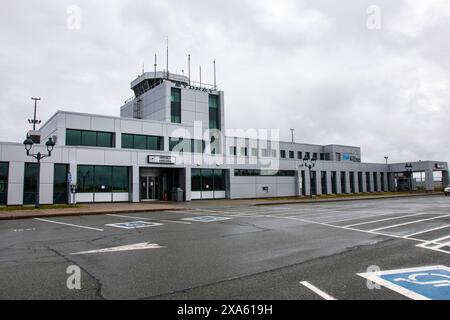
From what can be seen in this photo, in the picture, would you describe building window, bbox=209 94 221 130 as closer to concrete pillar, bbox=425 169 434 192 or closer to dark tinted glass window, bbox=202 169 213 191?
dark tinted glass window, bbox=202 169 213 191

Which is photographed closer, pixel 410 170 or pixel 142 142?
pixel 142 142

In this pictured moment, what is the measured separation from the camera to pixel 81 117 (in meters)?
31.8

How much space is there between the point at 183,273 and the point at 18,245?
593 cm

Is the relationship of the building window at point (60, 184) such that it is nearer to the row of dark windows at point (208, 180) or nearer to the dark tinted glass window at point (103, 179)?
the dark tinted glass window at point (103, 179)

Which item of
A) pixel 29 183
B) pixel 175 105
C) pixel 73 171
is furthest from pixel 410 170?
pixel 29 183

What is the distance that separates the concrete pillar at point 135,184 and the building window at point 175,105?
13.5 meters

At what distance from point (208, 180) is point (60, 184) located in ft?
50.9

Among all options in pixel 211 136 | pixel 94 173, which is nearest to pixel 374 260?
pixel 94 173

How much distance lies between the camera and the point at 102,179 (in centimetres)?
3083

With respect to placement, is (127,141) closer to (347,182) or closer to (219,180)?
(219,180)

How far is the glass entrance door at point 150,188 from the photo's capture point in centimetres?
3506

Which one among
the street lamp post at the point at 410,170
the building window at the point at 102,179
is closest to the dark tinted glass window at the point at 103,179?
the building window at the point at 102,179

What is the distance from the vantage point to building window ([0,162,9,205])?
26.2 metres
